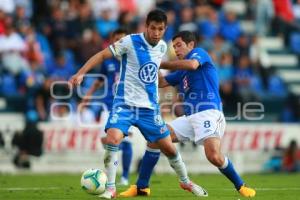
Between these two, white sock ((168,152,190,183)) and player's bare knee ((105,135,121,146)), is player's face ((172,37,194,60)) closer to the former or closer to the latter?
white sock ((168,152,190,183))

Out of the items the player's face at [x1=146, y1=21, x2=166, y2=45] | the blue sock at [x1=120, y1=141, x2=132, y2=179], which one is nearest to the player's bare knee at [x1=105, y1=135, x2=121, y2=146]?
the player's face at [x1=146, y1=21, x2=166, y2=45]

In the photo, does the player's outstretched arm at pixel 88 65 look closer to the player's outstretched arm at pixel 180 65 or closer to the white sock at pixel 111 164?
the player's outstretched arm at pixel 180 65

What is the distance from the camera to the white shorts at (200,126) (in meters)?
13.8

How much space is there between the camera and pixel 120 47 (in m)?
13.0

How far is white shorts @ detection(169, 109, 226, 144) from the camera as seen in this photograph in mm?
13781

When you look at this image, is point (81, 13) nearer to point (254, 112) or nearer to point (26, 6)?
point (26, 6)

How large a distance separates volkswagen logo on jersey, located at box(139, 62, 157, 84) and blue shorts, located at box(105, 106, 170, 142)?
17.3 inches

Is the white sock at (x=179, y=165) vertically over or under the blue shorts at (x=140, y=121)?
under

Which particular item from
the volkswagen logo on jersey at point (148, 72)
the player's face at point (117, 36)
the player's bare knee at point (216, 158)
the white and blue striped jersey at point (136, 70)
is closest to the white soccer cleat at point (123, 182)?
the player's face at point (117, 36)

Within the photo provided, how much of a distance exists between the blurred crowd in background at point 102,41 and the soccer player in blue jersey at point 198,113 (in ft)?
30.1

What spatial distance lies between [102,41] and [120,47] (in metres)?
12.9

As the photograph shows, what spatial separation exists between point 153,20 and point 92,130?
10.7 meters

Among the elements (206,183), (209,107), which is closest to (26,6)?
(206,183)

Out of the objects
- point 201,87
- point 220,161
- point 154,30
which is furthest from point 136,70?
point 220,161
